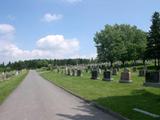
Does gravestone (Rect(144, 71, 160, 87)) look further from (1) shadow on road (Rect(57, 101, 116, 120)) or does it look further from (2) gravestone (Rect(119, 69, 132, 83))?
(1) shadow on road (Rect(57, 101, 116, 120))

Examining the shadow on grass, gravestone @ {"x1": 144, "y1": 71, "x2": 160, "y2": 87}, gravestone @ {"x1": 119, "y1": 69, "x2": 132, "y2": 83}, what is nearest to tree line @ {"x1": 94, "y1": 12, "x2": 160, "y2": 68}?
gravestone @ {"x1": 119, "y1": 69, "x2": 132, "y2": 83}

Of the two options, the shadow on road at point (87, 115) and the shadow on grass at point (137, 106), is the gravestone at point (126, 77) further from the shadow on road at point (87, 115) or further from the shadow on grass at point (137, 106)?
the shadow on road at point (87, 115)

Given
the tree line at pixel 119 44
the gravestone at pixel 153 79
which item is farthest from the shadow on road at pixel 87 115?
the tree line at pixel 119 44

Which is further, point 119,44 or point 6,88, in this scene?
point 119,44

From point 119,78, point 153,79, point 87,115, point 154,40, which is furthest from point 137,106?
point 154,40

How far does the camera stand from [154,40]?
68.8 meters

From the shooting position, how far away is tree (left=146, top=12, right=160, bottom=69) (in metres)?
67.5

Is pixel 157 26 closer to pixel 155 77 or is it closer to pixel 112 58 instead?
pixel 112 58

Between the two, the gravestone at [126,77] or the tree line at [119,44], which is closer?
the gravestone at [126,77]

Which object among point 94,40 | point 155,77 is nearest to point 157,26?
point 94,40

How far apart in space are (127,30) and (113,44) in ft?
48.3

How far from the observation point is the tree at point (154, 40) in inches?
2657

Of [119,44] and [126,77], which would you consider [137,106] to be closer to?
[126,77]

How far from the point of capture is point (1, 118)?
1345cm
